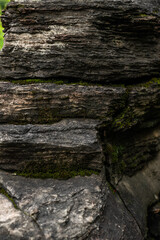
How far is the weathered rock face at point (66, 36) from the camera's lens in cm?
489

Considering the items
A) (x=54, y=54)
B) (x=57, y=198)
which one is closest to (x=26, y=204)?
(x=57, y=198)

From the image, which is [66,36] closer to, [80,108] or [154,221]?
[80,108]

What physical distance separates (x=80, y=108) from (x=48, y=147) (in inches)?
48.3

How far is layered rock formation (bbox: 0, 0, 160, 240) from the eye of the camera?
13.1 ft

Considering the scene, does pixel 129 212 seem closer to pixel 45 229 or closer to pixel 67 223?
pixel 67 223

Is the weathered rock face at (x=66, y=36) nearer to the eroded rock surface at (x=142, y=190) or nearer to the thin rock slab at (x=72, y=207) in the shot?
the thin rock slab at (x=72, y=207)

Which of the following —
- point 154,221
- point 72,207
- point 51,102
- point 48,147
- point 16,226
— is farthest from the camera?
point 154,221

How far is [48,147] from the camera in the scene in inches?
172

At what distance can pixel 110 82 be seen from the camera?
5242 millimetres

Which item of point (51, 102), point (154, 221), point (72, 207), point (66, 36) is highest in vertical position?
point (66, 36)

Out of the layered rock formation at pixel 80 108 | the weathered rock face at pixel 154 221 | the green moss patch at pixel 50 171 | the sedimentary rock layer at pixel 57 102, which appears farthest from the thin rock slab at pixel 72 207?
the sedimentary rock layer at pixel 57 102

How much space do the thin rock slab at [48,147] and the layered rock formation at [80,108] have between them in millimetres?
22

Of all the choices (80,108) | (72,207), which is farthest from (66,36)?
(72,207)

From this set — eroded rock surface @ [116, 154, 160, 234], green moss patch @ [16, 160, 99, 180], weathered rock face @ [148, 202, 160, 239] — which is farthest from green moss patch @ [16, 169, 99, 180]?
weathered rock face @ [148, 202, 160, 239]
